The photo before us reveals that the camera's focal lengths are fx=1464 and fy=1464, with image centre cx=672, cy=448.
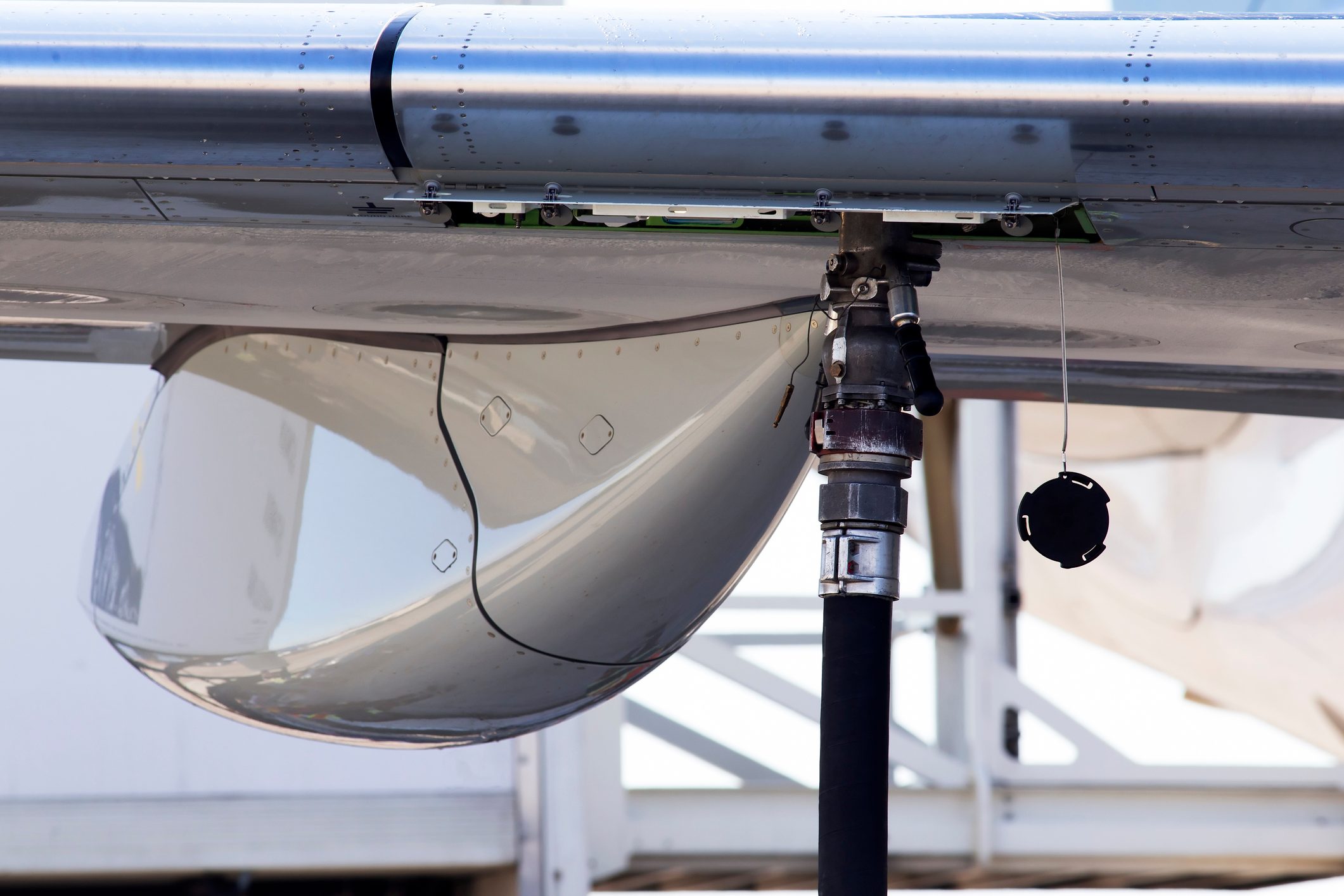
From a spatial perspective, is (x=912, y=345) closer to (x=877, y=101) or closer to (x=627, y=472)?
(x=877, y=101)

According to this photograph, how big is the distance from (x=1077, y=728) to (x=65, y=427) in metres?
5.53

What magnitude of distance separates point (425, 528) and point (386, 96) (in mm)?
1119

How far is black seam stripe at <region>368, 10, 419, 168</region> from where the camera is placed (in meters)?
2.54

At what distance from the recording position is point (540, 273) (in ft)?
10.2

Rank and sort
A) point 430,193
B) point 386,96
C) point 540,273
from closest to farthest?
point 386,96 < point 430,193 < point 540,273

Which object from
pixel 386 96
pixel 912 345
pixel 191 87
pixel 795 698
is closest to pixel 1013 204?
pixel 912 345

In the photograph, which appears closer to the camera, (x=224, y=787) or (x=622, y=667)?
(x=622, y=667)

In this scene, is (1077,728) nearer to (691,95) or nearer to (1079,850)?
(1079,850)

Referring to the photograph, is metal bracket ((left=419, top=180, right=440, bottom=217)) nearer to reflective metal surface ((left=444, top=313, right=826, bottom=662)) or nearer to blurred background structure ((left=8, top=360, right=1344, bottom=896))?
reflective metal surface ((left=444, top=313, right=826, bottom=662))

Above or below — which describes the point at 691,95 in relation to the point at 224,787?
above

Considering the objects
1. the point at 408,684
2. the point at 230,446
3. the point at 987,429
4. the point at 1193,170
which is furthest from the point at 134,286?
the point at 987,429

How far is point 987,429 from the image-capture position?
845 centimetres

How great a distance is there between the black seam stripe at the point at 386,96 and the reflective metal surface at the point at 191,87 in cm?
1

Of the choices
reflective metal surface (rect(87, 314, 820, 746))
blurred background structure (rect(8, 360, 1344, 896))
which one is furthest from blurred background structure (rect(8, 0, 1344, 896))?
reflective metal surface (rect(87, 314, 820, 746))
